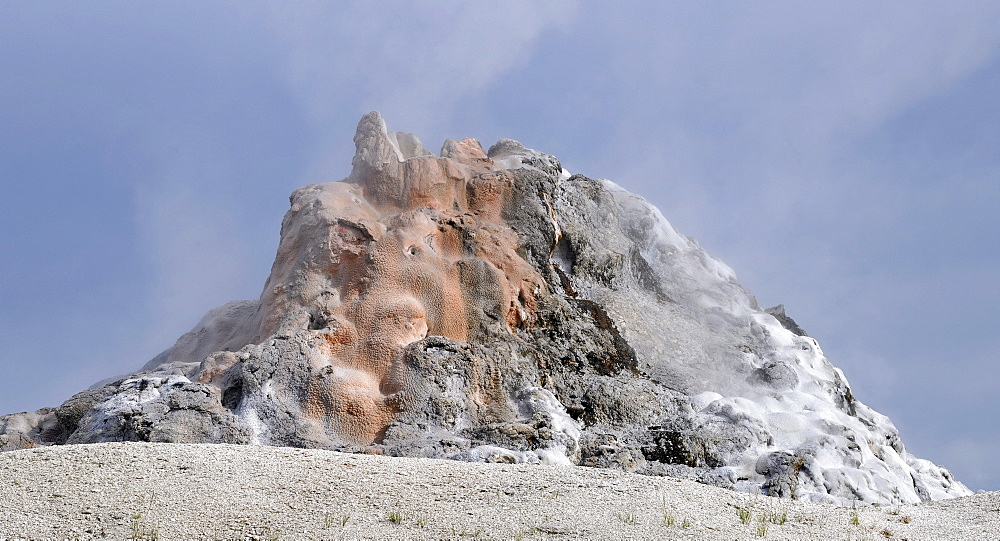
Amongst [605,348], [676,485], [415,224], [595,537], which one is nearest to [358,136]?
[415,224]

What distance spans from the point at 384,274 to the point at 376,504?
10.8m

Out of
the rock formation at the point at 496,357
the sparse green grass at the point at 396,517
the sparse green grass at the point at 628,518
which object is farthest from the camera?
the rock formation at the point at 496,357

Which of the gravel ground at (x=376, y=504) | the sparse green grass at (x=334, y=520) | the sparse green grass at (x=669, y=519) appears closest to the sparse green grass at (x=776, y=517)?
the gravel ground at (x=376, y=504)

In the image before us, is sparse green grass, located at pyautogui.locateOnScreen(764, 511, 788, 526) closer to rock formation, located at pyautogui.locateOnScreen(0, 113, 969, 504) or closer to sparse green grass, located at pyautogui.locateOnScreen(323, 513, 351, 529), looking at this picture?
sparse green grass, located at pyautogui.locateOnScreen(323, 513, 351, 529)

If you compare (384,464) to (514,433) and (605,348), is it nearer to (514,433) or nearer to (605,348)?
(514,433)

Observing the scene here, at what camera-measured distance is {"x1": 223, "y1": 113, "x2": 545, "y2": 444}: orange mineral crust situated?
21375 millimetres

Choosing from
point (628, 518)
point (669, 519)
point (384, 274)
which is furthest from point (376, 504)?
point (384, 274)

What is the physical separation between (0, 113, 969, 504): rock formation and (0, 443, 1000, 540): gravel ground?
157 inches

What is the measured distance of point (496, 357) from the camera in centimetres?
2294

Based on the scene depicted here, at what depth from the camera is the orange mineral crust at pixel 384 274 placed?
21.4 meters

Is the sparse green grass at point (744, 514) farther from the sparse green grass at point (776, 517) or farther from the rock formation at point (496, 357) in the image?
the rock formation at point (496, 357)

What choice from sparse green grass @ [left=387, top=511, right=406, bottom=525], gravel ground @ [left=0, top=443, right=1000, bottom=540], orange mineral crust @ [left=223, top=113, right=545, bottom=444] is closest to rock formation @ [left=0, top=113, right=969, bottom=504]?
orange mineral crust @ [left=223, top=113, right=545, bottom=444]

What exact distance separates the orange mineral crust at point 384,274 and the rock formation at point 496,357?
49mm

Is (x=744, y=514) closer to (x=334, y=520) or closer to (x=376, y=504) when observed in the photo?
(x=376, y=504)
